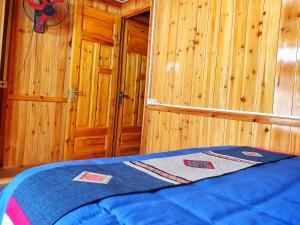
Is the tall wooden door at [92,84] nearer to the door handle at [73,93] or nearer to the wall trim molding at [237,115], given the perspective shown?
the door handle at [73,93]

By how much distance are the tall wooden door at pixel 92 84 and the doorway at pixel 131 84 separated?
0.19 meters

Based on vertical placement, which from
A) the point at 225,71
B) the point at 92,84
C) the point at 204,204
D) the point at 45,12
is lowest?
the point at 204,204

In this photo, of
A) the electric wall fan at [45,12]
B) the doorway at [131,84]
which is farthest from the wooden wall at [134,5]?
the electric wall fan at [45,12]

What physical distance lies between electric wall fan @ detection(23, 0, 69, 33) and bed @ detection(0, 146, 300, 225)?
103 inches

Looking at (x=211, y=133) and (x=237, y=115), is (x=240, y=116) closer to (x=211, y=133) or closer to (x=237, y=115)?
(x=237, y=115)

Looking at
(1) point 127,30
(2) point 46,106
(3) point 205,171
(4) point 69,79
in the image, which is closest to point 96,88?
(4) point 69,79

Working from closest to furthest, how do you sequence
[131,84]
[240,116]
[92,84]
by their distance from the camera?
[240,116], [92,84], [131,84]

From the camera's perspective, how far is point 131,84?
4.06 m

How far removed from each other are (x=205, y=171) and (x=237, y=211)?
348 millimetres

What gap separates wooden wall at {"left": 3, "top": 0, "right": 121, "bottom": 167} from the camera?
9.59 feet

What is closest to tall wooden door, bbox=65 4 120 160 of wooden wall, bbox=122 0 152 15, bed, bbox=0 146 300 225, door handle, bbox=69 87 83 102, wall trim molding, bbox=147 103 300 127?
door handle, bbox=69 87 83 102

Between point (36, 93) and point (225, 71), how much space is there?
7.27 feet

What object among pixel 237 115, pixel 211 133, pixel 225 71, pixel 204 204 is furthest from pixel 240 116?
pixel 204 204

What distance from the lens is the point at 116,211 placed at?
0.59m
